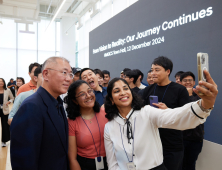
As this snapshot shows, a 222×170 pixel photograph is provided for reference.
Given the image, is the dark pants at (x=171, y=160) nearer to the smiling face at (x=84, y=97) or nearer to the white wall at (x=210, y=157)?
the smiling face at (x=84, y=97)

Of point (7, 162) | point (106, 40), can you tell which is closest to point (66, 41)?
point (106, 40)

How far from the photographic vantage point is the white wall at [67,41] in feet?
44.2

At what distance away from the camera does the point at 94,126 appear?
1.58 m

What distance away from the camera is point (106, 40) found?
708cm

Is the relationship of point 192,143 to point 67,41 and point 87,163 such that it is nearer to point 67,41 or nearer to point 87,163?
point 87,163

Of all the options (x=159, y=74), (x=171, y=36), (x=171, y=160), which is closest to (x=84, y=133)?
(x=171, y=160)

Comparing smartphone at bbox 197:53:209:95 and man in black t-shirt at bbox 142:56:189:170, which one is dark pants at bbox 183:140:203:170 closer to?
man in black t-shirt at bbox 142:56:189:170

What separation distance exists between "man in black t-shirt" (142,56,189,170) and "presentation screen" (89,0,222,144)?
150cm

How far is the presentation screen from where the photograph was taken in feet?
10.1

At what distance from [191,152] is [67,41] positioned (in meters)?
12.9

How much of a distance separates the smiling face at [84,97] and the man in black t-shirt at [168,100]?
0.70m

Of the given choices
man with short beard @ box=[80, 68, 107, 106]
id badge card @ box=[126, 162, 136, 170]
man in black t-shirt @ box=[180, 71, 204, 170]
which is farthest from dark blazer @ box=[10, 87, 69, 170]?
man in black t-shirt @ box=[180, 71, 204, 170]

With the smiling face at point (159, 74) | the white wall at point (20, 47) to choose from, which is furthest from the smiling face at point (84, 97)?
the white wall at point (20, 47)

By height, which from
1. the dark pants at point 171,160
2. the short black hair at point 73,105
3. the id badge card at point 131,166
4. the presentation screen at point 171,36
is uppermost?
the presentation screen at point 171,36
